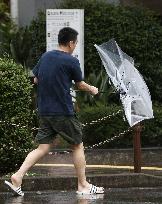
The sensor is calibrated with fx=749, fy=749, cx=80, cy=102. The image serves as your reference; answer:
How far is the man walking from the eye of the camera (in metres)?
8.24

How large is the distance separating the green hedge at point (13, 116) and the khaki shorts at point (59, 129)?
1.18 meters

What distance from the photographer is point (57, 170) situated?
1015cm

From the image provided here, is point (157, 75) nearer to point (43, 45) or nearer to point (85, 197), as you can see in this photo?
point (43, 45)

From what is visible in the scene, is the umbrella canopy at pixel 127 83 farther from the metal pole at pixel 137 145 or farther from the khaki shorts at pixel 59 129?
the khaki shorts at pixel 59 129

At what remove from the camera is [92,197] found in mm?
8297

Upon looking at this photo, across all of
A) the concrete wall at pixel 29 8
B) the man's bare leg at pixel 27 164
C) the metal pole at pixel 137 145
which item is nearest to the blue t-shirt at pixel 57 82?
the man's bare leg at pixel 27 164

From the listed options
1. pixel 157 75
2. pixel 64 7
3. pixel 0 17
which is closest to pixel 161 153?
pixel 157 75

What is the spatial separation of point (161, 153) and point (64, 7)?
4465 mm

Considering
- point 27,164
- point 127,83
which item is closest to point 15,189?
point 27,164

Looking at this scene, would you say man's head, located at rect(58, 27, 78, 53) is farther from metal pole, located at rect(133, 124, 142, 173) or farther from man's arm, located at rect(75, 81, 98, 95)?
metal pole, located at rect(133, 124, 142, 173)

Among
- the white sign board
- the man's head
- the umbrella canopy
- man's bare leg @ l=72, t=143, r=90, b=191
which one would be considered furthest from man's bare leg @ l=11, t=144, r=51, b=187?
the white sign board

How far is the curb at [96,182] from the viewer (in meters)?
8.83

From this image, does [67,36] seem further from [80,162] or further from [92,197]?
[92,197]

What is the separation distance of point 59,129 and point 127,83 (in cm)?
154
